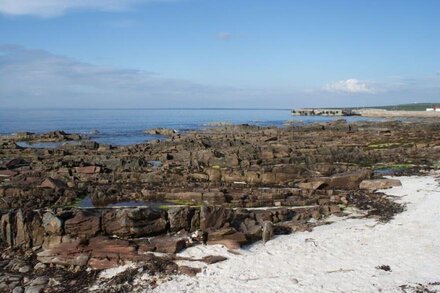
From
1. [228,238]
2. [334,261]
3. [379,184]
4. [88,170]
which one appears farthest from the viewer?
[88,170]

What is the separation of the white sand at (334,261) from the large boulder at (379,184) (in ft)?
23.2

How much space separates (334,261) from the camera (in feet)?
51.2

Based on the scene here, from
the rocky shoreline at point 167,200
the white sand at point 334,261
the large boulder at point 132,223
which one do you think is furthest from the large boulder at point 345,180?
the large boulder at point 132,223

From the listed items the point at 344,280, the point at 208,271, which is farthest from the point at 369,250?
the point at 208,271

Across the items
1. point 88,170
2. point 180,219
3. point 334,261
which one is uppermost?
point 180,219

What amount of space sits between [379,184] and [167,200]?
13346 mm

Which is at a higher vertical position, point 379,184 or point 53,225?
point 53,225

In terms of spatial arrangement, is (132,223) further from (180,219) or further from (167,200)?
(167,200)

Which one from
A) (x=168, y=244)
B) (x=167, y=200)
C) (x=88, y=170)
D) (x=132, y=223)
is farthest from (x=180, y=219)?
(x=88, y=170)

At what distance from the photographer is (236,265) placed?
15.4 m

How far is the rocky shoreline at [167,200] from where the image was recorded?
53.6ft

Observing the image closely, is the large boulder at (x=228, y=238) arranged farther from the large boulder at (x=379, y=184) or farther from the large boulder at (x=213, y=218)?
the large boulder at (x=379, y=184)

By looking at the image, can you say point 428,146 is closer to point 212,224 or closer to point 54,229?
point 212,224

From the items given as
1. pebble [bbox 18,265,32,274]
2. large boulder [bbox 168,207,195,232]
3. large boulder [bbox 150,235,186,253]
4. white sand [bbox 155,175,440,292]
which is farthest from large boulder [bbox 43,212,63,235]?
white sand [bbox 155,175,440,292]
